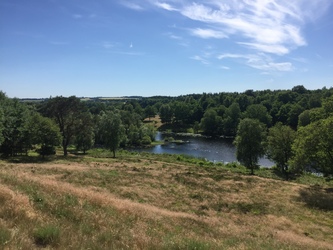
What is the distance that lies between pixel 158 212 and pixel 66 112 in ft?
155

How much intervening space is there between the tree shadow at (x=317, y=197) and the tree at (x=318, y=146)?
3.00 meters

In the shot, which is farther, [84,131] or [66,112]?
[84,131]

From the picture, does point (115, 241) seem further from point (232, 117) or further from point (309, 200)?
point (232, 117)

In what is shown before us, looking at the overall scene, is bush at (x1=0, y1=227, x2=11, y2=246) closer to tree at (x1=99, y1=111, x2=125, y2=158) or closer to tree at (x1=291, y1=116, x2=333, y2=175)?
tree at (x1=291, y1=116, x2=333, y2=175)

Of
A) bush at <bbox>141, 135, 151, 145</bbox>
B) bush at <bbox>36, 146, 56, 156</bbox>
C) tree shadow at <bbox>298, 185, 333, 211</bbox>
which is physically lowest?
bush at <bbox>141, 135, 151, 145</bbox>

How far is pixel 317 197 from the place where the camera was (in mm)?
31297

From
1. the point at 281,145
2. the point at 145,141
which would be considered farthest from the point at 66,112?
the point at 145,141

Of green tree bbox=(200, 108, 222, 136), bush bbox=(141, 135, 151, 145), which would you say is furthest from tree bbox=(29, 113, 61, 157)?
green tree bbox=(200, 108, 222, 136)

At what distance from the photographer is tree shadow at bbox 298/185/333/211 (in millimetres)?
28253

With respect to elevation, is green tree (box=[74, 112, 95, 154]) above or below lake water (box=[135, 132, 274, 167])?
above

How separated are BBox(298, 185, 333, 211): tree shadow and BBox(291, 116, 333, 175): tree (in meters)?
3.00

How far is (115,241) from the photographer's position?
8.08m

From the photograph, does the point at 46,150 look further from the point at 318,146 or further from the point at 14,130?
the point at 318,146

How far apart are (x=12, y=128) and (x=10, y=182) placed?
39755 millimetres
